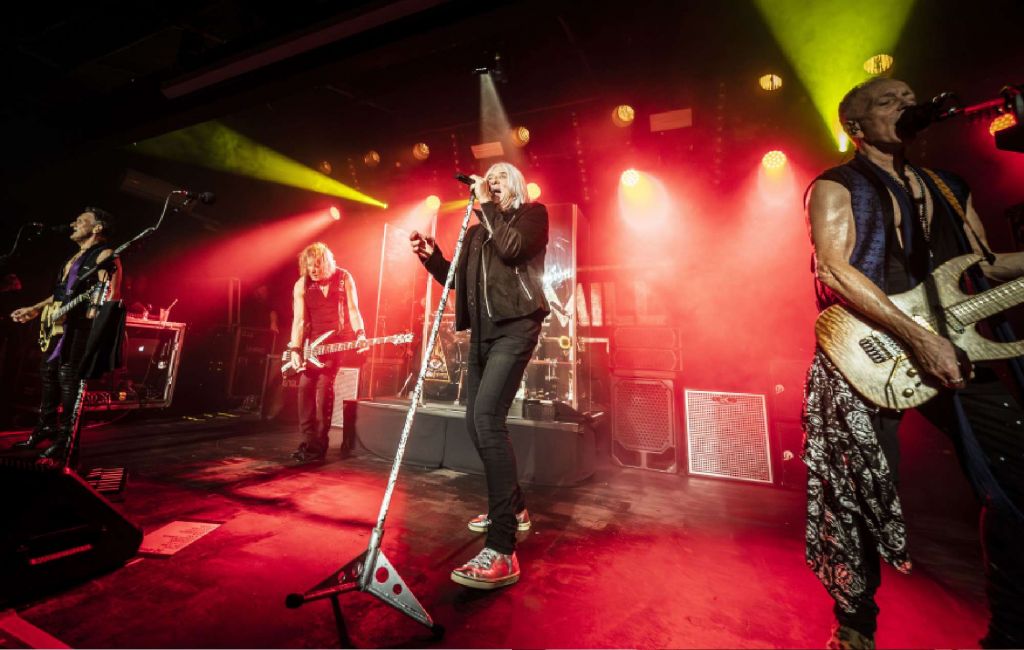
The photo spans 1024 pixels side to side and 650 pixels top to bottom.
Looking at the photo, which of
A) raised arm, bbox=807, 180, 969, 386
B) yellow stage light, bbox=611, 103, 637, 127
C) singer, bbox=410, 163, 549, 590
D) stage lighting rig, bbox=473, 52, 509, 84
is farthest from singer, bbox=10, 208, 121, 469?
yellow stage light, bbox=611, 103, 637, 127

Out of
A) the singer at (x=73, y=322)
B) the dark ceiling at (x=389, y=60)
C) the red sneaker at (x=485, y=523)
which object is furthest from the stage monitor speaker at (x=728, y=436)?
the singer at (x=73, y=322)

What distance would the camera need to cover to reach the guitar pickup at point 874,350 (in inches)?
49.4

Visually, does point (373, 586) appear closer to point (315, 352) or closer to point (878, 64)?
point (315, 352)

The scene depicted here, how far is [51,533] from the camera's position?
1.63 meters

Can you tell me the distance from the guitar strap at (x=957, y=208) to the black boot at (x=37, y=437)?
23.5 ft

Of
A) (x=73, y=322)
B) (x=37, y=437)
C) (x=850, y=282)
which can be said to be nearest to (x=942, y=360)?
(x=850, y=282)

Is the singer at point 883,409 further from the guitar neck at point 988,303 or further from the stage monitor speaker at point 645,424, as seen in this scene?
the stage monitor speaker at point 645,424

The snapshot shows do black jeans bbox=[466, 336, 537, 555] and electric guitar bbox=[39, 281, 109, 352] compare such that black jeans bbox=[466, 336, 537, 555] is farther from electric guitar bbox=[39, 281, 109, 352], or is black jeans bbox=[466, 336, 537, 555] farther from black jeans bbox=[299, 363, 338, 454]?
electric guitar bbox=[39, 281, 109, 352]

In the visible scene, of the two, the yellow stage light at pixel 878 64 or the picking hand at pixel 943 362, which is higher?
the yellow stage light at pixel 878 64

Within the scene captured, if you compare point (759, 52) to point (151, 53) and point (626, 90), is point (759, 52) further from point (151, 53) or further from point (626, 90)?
point (151, 53)

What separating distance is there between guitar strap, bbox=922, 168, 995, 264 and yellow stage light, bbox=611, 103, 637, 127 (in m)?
4.09

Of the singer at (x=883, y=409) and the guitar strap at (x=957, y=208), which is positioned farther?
the guitar strap at (x=957, y=208)

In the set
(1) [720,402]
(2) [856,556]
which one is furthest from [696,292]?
(2) [856,556]

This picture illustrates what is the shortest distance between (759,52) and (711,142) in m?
1.02
